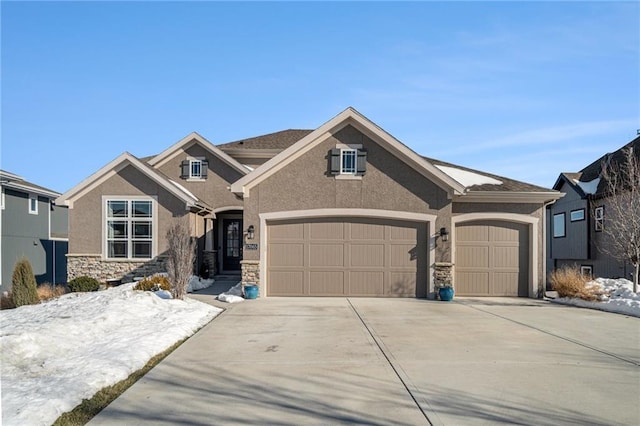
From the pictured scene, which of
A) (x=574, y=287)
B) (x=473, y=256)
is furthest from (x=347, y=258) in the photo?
(x=574, y=287)

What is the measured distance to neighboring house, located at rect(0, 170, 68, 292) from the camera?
74.5ft

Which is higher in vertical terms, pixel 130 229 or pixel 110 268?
pixel 130 229

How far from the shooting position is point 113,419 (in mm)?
5746

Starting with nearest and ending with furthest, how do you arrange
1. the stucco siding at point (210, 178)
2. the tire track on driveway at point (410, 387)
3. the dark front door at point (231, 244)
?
the tire track on driveway at point (410, 387)
the stucco siding at point (210, 178)
the dark front door at point (231, 244)

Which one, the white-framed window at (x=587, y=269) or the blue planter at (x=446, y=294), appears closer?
the blue planter at (x=446, y=294)

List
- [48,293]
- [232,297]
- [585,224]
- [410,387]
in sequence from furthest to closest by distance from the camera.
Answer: [585,224] < [48,293] < [232,297] < [410,387]

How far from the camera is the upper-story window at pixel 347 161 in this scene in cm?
1772

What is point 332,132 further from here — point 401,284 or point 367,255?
point 401,284

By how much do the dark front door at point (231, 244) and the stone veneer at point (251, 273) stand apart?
7393mm

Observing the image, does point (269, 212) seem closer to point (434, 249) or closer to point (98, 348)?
point (434, 249)

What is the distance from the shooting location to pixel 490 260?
18.6 meters

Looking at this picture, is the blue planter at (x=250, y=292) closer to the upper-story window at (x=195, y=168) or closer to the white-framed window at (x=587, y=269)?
the upper-story window at (x=195, y=168)

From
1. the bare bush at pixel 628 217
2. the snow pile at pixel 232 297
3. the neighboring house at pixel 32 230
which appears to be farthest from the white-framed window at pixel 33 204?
the bare bush at pixel 628 217

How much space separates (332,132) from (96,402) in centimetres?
1289
